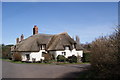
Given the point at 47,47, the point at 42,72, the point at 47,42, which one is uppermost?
the point at 47,42

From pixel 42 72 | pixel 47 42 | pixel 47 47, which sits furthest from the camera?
pixel 47 42

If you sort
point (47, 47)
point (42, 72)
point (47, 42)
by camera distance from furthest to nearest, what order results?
point (47, 42) < point (47, 47) < point (42, 72)

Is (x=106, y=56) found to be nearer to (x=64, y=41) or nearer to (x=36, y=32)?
(x=64, y=41)

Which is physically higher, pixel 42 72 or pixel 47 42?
pixel 47 42

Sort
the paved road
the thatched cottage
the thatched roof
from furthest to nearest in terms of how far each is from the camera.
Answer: the thatched roof, the thatched cottage, the paved road

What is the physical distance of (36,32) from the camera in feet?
151

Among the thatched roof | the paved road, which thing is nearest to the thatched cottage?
the thatched roof

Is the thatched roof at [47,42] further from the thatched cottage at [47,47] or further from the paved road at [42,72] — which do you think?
the paved road at [42,72]

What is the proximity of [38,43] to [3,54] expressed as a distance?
1801 centimetres

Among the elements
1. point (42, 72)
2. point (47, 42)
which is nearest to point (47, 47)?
point (47, 42)

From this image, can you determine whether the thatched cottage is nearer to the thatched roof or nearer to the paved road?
the thatched roof

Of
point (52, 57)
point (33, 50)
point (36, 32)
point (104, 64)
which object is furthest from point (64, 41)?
point (104, 64)

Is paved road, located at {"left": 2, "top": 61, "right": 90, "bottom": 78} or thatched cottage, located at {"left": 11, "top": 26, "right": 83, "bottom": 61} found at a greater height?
thatched cottage, located at {"left": 11, "top": 26, "right": 83, "bottom": 61}

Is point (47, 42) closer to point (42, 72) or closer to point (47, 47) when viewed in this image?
point (47, 47)
